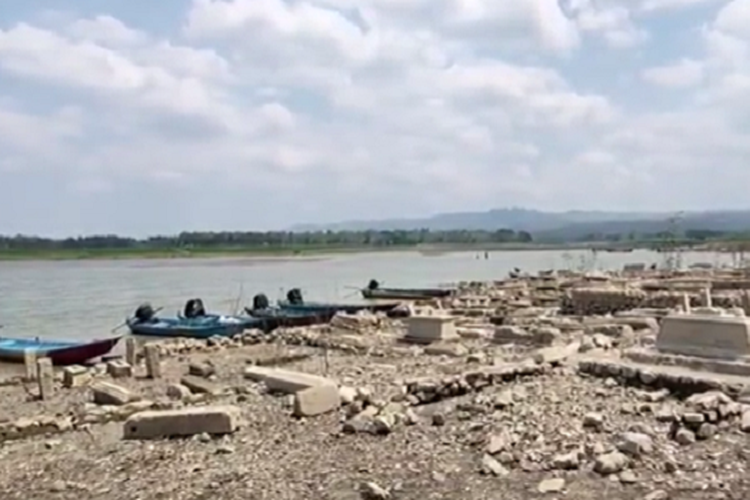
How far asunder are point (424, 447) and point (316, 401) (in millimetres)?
2420

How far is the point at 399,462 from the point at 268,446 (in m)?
1.80

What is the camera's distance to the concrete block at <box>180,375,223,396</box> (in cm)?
1466

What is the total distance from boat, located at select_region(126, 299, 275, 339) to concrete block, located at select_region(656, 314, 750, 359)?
63.2 feet

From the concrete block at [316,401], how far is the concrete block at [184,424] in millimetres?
934

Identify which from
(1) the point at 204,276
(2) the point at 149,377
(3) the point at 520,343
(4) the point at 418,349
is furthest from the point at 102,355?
(1) the point at 204,276

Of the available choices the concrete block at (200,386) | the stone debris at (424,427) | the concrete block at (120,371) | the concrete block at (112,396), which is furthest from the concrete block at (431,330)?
the concrete block at (112,396)

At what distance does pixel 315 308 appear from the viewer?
3906 centimetres

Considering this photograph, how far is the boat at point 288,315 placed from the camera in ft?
112

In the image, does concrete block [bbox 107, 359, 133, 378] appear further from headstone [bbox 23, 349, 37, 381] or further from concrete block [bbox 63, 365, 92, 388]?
headstone [bbox 23, 349, 37, 381]

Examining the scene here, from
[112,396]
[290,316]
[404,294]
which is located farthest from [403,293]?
[112,396]

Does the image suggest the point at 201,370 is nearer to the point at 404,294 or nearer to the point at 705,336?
the point at 705,336

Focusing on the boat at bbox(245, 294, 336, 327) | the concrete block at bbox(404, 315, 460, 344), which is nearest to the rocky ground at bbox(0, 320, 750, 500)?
the concrete block at bbox(404, 315, 460, 344)

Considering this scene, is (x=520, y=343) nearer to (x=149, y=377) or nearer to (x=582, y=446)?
(x=149, y=377)

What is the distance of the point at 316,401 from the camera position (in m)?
11.9
